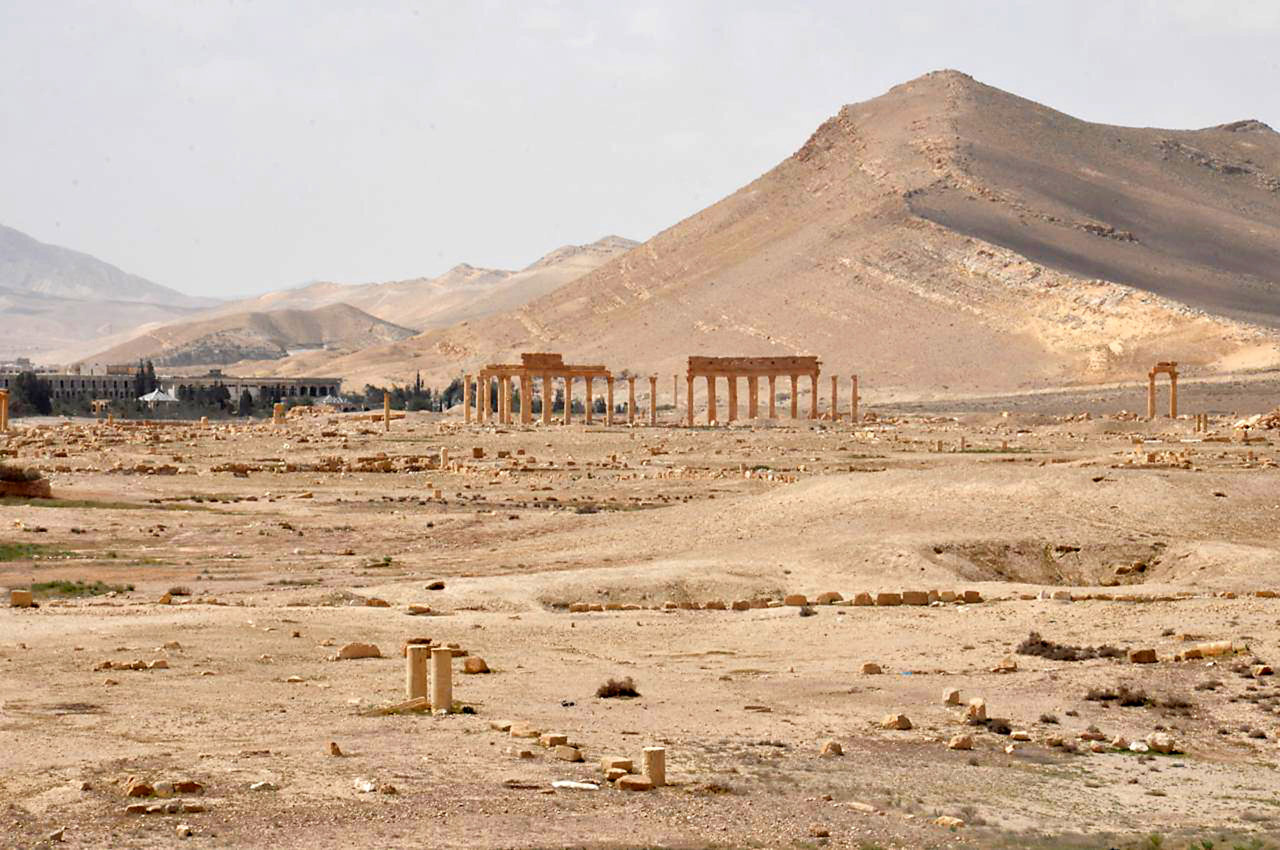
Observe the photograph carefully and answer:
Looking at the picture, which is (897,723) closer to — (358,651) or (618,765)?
(618,765)

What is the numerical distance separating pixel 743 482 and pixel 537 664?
25104 mm

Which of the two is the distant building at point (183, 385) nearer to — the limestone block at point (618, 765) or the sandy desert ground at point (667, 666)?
the sandy desert ground at point (667, 666)

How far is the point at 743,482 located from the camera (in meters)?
41.8

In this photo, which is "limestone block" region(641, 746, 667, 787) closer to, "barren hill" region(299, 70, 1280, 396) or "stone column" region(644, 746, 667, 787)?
"stone column" region(644, 746, 667, 787)

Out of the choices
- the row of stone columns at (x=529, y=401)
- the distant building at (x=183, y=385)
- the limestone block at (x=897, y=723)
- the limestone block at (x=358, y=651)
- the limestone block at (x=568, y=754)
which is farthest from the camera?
the distant building at (x=183, y=385)

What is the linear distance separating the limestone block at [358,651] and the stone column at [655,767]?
5505mm

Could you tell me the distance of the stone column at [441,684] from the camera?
45.9 feet

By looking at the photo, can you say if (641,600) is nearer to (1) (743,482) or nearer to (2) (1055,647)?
(2) (1055,647)

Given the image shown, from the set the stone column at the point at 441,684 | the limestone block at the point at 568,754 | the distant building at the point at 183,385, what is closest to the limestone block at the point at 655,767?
the limestone block at the point at 568,754

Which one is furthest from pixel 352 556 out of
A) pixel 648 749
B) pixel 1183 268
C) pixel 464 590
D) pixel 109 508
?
pixel 1183 268

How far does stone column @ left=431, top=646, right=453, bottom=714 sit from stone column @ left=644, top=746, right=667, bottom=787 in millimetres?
2471

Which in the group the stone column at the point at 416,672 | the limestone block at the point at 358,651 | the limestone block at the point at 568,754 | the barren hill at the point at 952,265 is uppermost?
the barren hill at the point at 952,265

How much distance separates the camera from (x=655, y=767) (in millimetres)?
11914

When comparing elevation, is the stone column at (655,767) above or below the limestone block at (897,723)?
above
